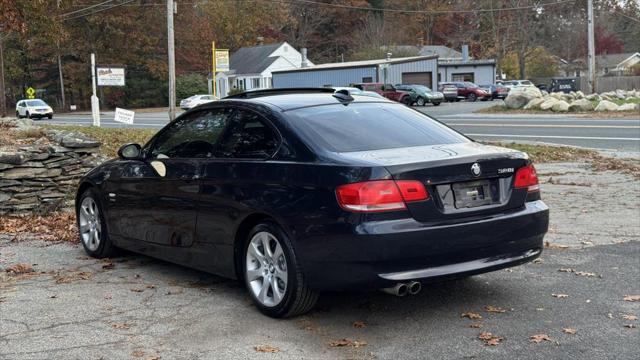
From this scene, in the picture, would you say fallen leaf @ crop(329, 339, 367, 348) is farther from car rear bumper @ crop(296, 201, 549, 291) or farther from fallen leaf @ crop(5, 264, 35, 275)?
fallen leaf @ crop(5, 264, 35, 275)

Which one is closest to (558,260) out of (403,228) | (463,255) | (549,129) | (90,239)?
(463,255)

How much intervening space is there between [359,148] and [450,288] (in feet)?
4.85

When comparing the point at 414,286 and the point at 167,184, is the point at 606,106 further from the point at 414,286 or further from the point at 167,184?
the point at 414,286

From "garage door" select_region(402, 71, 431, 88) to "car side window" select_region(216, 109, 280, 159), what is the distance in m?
53.8

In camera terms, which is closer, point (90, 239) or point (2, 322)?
point (2, 322)

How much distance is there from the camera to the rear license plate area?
4801mm

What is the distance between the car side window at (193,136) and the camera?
5.82 m

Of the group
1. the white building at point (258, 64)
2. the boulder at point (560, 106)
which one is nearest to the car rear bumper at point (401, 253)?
the boulder at point (560, 106)

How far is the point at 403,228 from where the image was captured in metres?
4.54

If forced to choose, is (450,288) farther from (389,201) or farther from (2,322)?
(2,322)

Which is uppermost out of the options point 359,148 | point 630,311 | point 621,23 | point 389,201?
point 621,23

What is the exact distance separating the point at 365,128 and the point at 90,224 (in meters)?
3.34

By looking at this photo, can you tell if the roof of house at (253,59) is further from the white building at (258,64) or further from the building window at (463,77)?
the building window at (463,77)

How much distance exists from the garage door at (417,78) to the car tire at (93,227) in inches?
2067
